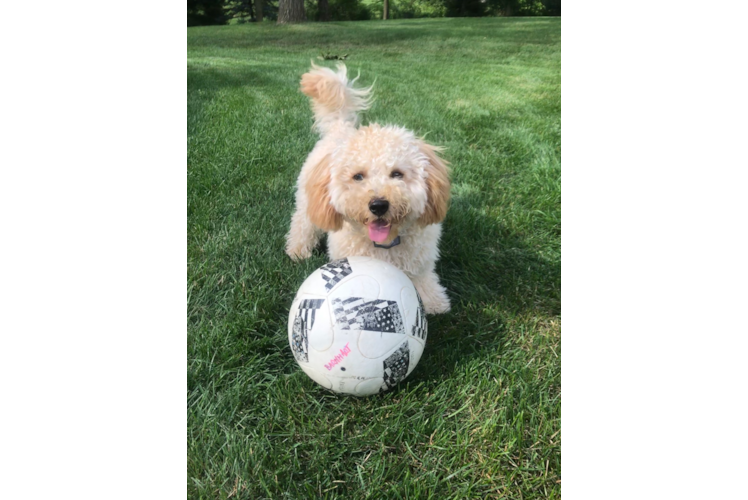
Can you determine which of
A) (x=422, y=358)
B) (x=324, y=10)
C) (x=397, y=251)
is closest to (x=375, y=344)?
(x=422, y=358)

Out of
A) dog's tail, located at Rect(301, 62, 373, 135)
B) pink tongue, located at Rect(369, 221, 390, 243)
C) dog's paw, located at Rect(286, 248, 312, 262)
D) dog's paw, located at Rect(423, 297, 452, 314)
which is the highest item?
dog's tail, located at Rect(301, 62, 373, 135)

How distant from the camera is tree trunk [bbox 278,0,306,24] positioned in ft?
21.3

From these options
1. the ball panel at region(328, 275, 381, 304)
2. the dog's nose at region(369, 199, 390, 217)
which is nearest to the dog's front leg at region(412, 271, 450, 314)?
the dog's nose at region(369, 199, 390, 217)

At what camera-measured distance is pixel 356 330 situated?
1742 millimetres

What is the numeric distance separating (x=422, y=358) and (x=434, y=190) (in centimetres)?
92

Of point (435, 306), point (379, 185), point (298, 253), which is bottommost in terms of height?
point (435, 306)

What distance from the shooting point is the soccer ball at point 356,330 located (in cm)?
175

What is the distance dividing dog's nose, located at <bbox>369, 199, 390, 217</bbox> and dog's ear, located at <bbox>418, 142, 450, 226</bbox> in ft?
0.93

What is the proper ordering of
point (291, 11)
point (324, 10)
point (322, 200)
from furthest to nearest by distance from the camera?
point (324, 10) → point (291, 11) → point (322, 200)

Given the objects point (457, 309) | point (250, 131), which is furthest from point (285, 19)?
point (457, 309)

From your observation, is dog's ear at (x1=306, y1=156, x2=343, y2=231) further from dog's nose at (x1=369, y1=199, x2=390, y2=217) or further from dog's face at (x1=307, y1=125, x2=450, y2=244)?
dog's nose at (x1=369, y1=199, x2=390, y2=217)

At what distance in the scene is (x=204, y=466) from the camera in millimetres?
1615

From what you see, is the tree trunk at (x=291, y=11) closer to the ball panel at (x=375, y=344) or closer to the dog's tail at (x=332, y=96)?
the dog's tail at (x=332, y=96)

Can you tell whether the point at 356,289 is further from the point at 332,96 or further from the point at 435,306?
the point at 332,96
